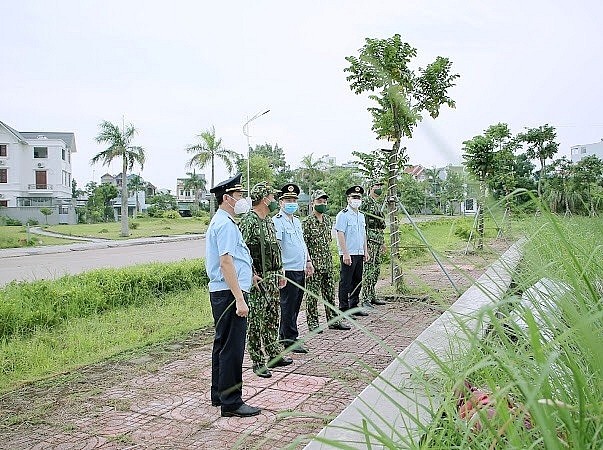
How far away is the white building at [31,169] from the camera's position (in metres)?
47.7

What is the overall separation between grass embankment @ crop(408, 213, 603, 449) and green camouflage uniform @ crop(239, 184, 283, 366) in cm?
357

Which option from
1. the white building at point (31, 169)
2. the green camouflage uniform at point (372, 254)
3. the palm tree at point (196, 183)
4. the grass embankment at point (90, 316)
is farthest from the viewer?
the palm tree at point (196, 183)

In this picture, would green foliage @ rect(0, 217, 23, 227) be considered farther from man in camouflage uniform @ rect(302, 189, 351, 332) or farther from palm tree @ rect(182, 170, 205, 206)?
man in camouflage uniform @ rect(302, 189, 351, 332)

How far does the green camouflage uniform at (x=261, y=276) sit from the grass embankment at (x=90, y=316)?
5.62 ft

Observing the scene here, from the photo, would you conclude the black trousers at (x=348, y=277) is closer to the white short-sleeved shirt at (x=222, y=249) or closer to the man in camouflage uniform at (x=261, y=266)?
the man in camouflage uniform at (x=261, y=266)

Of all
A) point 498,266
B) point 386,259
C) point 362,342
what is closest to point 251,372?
point 362,342

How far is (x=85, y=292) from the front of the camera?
7656 mm

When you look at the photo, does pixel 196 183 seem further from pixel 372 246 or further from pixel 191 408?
pixel 191 408

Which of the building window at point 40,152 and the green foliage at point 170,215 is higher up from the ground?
the building window at point 40,152

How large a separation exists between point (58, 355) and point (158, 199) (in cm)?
4688

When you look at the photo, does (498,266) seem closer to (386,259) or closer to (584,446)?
(584,446)

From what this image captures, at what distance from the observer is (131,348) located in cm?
613

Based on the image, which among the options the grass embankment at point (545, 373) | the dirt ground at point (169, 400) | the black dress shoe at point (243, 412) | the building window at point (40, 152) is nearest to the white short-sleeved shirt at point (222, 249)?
the black dress shoe at point (243, 412)

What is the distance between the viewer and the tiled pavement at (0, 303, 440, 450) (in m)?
3.69
